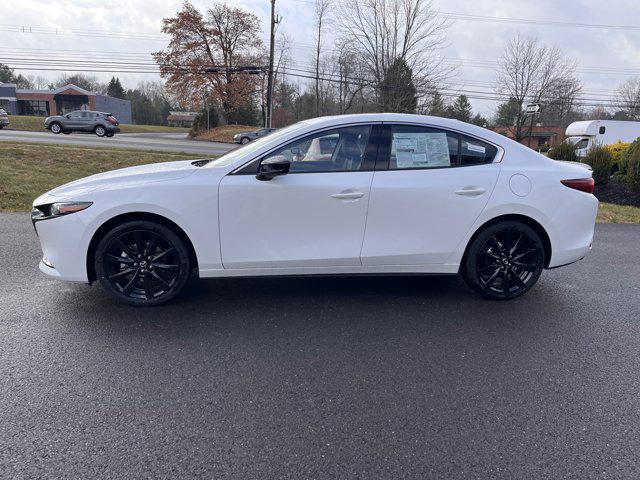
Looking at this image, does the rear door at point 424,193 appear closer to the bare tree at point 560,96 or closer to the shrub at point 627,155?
the shrub at point 627,155

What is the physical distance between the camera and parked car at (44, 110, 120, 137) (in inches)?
1226

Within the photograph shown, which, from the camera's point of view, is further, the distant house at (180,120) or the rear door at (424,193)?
the distant house at (180,120)

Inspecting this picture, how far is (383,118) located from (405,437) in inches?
108

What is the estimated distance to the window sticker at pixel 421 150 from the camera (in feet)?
13.5

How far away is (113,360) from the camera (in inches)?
123

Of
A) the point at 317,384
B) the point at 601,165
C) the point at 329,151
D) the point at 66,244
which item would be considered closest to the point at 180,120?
the point at 601,165

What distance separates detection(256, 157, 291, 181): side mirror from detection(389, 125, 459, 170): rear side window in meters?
0.94

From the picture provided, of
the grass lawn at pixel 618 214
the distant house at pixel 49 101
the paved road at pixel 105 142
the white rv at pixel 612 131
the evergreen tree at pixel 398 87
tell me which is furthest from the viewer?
the distant house at pixel 49 101

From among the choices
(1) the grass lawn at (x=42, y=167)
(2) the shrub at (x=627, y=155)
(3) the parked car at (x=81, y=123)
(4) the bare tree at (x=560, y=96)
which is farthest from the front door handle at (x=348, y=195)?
(4) the bare tree at (x=560, y=96)

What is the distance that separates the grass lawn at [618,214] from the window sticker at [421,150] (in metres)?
6.92

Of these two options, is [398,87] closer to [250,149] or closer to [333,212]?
[250,149]

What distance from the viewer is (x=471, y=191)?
13.4 ft

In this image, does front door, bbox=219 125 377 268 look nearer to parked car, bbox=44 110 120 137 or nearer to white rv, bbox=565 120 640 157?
white rv, bbox=565 120 640 157

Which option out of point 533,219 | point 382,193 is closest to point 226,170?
point 382,193
